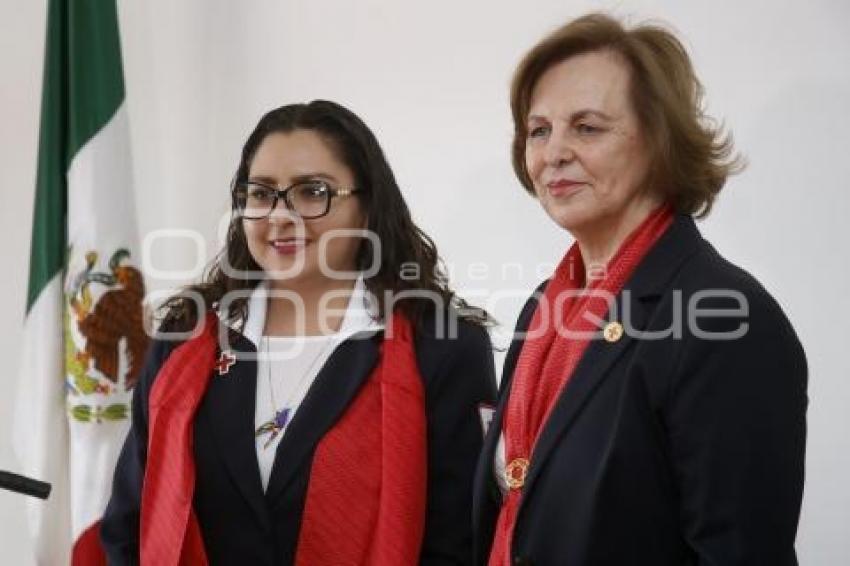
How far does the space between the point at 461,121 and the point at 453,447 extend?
1.07 metres

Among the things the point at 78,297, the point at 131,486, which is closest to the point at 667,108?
the point at 131,486

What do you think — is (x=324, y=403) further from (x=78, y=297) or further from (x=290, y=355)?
(x=78, y=297)

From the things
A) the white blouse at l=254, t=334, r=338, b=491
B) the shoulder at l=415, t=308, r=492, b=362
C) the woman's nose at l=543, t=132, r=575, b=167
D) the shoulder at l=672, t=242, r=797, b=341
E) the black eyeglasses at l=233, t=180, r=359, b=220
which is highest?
the woman's nose at l=543, t=132, r=575, b=167

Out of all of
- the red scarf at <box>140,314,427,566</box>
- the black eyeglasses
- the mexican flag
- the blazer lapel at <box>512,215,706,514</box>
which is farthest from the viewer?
the mexican flag

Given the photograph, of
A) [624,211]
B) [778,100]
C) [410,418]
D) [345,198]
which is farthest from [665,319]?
[778,100]

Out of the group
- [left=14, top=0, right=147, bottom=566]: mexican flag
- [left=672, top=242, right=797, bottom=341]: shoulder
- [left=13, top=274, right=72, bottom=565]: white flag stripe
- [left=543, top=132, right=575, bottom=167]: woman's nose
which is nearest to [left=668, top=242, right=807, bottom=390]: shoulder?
[left=672, top=242, right=797, bottom=341]: shoulder

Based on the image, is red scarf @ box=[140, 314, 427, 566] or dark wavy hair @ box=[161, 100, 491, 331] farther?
dark wavy hair @ box=[161, 100, 491, 331]

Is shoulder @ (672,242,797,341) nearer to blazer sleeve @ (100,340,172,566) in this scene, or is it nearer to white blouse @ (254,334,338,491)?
white blouse @ (254,334,338,491)

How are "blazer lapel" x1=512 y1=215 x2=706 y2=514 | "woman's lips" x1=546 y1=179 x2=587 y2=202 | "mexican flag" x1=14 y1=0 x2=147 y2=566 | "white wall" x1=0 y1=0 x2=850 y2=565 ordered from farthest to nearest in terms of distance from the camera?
"mexican flag" x1=14 y1=0 x2=147 y2=566 → "white wall" x1=0 y1=0 x2=850 y2=565 → "woman's lips" x1=546 y1=179 x2=587 y2=202 → "blazer lapel" x1=512 y1=215 x2=706 y2=514

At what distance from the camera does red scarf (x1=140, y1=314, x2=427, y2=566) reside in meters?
1.42

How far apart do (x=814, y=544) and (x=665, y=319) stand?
1115 mm

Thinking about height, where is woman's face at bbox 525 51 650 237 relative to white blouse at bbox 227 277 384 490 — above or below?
above

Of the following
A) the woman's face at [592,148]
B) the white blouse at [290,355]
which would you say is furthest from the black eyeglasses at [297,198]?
the woman's face at [592,148]

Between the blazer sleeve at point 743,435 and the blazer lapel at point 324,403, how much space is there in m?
0.63
